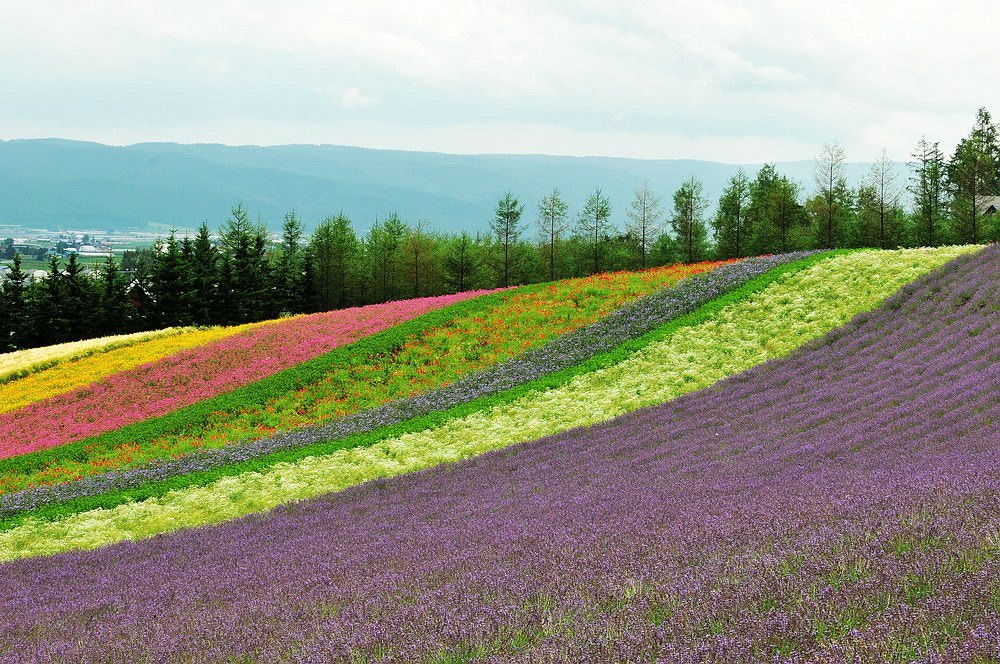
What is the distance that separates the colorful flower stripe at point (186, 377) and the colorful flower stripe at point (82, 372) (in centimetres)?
42

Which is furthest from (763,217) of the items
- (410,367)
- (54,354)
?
(54,354)

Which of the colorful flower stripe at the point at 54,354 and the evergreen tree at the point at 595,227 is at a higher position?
the evergreen tree at the point at 595,227

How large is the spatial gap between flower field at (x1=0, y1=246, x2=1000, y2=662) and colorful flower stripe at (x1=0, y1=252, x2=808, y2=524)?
0.56ft

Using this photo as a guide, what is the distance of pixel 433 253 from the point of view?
88188mm

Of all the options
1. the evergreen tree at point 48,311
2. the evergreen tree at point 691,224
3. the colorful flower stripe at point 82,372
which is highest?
the evergreen tree at point 691,224

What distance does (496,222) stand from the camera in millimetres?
85000

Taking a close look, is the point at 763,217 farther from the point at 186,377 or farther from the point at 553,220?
the point at 186,377

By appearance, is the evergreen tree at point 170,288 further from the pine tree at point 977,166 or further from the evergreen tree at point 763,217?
the pine tree at point 977,166

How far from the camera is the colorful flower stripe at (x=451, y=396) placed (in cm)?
2394

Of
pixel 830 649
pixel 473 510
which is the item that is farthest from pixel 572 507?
pixel 830 649

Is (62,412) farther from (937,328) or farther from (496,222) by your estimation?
(496,222)

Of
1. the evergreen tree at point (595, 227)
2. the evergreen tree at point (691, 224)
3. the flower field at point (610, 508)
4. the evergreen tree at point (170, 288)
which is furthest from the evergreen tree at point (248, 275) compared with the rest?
the flower field at point (610, 508)

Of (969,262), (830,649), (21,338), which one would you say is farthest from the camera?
(21,338)

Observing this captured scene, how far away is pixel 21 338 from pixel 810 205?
320 ft
